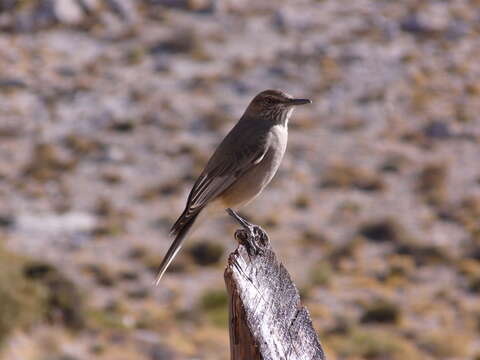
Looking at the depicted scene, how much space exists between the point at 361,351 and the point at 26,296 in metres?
6.74

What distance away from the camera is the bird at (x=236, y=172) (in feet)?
17.6

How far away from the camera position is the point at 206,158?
30406 millimetres

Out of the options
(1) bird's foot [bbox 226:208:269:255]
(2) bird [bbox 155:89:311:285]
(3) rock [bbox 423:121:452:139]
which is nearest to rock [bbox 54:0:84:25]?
(3) rock [bbox 423:121:452:139]

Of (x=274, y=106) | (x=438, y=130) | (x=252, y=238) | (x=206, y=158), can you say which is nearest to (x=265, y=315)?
(x=252, y=238)

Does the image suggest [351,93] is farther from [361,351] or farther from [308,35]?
[361,351]

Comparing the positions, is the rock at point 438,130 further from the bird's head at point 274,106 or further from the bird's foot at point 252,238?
the bird's foot at point 252,238

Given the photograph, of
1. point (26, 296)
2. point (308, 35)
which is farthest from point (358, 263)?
point (308, 35)

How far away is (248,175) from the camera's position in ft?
18.1

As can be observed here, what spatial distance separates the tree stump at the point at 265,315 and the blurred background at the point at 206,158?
11.5m

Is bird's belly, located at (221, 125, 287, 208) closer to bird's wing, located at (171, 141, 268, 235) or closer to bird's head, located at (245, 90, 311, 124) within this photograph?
bird's wing, located at (171, 141, 268, 235)

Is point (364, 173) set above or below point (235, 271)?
above

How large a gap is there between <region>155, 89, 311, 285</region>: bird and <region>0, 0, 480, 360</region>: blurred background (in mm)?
9296

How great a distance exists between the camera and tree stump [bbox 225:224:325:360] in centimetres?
296

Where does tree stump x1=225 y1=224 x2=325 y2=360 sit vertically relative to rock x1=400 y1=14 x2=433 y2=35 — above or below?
below
